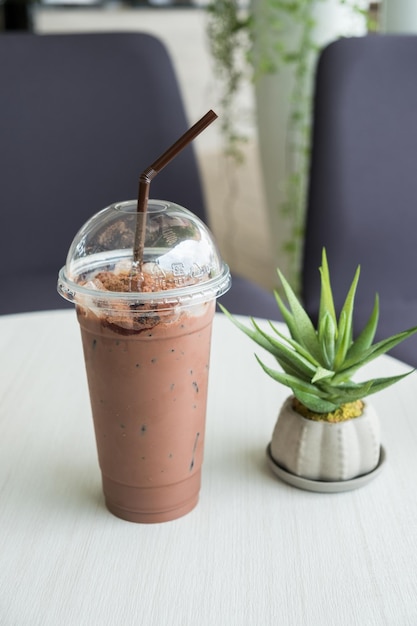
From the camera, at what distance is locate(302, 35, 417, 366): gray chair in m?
1.82

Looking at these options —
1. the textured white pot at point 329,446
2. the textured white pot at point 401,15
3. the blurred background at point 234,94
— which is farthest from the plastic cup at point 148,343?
the textured white pot at point 401,15

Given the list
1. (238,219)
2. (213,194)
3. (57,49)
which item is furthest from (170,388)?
(213,194)

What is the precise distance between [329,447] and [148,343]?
236 mm

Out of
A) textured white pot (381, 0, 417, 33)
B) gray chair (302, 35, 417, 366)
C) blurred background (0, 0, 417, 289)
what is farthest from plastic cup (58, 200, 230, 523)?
textured white pot (381, 0, 417, 33)

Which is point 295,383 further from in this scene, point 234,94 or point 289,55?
point 234,94

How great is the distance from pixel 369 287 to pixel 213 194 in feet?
9.99

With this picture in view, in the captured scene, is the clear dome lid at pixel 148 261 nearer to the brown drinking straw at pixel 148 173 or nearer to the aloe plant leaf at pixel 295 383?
the brown drinking straw at pixel 148 173

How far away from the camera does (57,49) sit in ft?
6.43

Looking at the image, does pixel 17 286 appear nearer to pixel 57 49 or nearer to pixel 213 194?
pixel 57 49

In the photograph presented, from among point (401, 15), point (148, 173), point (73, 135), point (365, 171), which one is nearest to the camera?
point (148, 173)

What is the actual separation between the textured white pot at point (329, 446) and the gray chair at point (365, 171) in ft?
3.14

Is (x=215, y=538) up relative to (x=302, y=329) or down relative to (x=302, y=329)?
down

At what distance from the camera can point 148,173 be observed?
0.72 metres

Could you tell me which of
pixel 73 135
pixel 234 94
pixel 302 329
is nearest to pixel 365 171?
pixel 73 135
